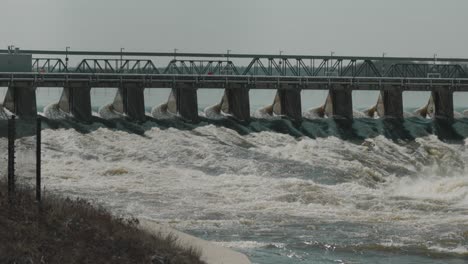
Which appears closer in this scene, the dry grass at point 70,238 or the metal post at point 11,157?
the dry grass at point 70,238

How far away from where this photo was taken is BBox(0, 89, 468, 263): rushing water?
2356 cm

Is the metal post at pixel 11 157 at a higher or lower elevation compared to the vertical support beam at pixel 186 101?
lower

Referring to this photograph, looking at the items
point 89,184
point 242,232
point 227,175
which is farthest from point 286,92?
point 242,232

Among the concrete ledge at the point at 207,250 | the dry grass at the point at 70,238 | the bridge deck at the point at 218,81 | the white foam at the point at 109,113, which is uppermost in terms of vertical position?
the bridge deck at the point at 218,81

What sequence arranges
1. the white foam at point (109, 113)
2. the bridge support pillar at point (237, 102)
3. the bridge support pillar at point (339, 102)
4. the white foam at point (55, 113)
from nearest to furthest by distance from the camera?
the white foam at point (55, 113), the white foam at point (109, 113), the bridge support pillar at point (237, 102), the bridge support pillar at point (339, 102)

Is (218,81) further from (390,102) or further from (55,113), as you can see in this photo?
(390,102)

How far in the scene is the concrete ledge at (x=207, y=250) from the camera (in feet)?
58.5

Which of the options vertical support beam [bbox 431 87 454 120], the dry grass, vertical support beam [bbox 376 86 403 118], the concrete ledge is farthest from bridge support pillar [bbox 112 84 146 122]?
the dry grass

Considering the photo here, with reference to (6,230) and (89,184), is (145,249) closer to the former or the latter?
(6,230)

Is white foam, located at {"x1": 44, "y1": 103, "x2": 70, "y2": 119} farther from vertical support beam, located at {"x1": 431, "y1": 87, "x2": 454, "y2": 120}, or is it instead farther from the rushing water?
vertical support beam, located at {"x1": 431, "y1": 87, "x2": 454, "y2": 120}

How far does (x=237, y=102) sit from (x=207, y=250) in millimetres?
38498

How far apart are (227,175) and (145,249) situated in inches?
875

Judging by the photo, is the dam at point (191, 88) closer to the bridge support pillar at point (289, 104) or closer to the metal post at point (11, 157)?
the bridge support pillar at point (289, 104)

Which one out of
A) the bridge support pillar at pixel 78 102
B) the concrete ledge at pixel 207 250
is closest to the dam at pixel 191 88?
the bridge support pillar at pixel 78 102
